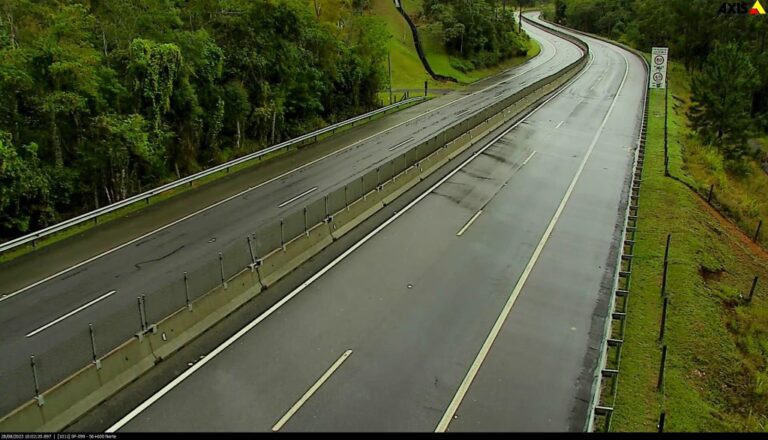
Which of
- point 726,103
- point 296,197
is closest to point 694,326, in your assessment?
point 296,197

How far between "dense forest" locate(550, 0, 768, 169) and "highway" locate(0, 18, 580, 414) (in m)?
27.8

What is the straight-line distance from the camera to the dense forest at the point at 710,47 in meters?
45.9

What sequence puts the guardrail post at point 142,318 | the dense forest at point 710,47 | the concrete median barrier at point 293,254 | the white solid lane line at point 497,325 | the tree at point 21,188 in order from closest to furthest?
the white solid lane line at point 497,325, the guardrail post at point 142,318, the concrete median barrier at point 293,254, the tree at point 21,188, the dense forest at point 710,47

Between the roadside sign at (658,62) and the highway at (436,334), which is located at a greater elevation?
the roadside sign at (658,62)

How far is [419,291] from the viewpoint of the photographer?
63.9 ft

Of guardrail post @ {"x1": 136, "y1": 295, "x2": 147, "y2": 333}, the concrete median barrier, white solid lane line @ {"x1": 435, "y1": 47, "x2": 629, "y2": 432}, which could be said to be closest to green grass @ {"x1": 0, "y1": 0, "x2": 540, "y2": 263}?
the concrete median barrier

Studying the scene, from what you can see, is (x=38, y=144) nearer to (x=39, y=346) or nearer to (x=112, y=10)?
(x=112, y=10)

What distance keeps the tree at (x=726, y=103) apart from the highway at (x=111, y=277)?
89.9 feet

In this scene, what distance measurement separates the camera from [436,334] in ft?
55.5

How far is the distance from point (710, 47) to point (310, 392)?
8686 cm

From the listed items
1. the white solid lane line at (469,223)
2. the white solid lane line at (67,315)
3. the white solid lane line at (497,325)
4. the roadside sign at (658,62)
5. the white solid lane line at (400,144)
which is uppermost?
the roadside sign at (658,62)

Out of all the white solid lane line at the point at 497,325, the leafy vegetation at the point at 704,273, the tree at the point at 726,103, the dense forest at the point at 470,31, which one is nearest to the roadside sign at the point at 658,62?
the leafy vegetation at the point at 704,273

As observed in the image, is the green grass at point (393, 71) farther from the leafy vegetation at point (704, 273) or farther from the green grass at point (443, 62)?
the leafy vegetation at point (704, 273)

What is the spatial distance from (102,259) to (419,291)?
12499mm
